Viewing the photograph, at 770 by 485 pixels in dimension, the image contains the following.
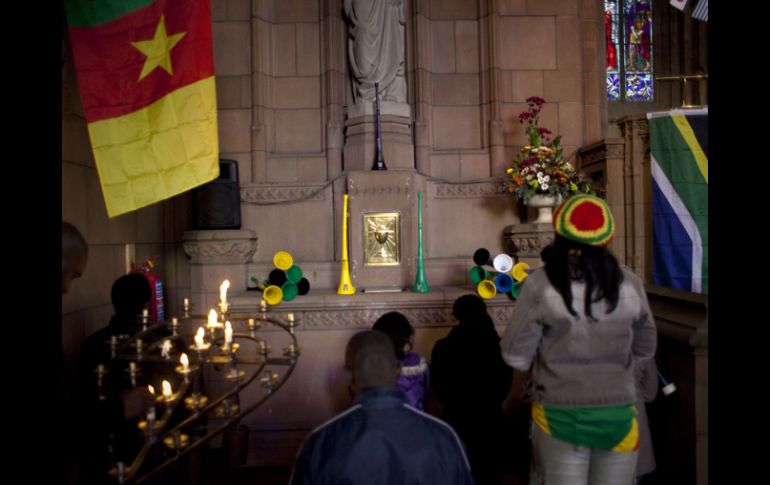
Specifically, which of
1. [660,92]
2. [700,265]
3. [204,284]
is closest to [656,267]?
[700,265]

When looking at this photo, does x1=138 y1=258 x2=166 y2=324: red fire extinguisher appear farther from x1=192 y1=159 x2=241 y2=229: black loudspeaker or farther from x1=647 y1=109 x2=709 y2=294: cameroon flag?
x1=647 y1=109 x2=709 y2=294: cameroon flag

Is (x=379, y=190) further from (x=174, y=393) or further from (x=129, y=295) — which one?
(x=174, y=393)

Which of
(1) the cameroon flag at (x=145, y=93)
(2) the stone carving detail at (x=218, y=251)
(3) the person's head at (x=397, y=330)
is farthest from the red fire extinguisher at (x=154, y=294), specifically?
(3) the person's head at (x=397, y=330)

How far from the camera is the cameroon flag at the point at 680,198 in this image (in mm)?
5578

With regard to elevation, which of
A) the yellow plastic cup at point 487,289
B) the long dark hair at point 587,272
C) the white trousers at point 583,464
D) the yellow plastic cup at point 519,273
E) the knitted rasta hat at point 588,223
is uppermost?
the knitted rasta hat at point 588,223

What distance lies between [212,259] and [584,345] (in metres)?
4.37

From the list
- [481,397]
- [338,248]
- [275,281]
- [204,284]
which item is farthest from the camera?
[338,248]

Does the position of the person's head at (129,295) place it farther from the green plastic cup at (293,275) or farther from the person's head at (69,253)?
the green plastic cup at (293,275)

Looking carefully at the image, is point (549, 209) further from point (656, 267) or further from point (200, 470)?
point (200, 470)

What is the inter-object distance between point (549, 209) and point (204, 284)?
408cm

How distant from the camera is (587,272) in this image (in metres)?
2.04

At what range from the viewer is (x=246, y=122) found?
663 centimetres

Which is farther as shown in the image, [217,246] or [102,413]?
[217,246]

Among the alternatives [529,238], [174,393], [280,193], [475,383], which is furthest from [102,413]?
[529,238]
